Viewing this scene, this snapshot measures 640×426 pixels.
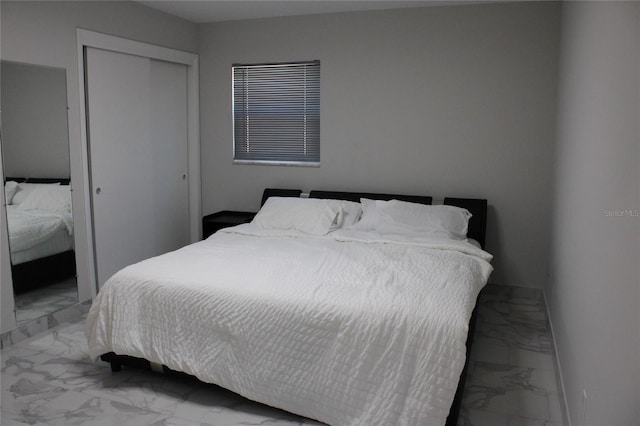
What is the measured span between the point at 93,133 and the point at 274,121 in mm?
1604

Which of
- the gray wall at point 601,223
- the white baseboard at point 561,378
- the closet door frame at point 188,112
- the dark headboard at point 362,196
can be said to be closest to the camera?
the gray wall at point 601,223

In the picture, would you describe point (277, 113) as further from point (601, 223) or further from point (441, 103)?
point (601, 223)

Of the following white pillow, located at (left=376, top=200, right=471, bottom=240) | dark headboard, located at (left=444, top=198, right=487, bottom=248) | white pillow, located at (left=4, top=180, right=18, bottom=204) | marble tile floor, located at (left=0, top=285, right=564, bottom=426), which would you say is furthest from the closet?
dark headboard, located at (left=444, top=198, right=487, bottom=248)

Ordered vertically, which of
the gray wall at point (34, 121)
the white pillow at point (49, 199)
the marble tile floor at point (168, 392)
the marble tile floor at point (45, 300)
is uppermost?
the gray wall at point (34, 121)

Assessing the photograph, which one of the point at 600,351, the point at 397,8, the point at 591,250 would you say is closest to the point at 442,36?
the point at 397,8

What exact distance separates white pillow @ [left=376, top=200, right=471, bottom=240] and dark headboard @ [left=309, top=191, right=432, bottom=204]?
9.2 inches

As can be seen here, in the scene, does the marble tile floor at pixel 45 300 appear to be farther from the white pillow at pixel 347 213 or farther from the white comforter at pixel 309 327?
the white pillow at pixel 347 213

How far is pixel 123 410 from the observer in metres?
2.47

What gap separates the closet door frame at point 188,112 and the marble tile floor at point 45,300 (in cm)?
10

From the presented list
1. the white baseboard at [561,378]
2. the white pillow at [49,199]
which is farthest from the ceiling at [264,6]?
the white baseboard at [561,378]

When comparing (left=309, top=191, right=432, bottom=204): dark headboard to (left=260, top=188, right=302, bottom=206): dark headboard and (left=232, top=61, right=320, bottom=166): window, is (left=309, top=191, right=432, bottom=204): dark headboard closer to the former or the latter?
(left=260, top=188, right=302, bottom=206): dark headboard

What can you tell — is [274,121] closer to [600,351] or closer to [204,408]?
[204,408]

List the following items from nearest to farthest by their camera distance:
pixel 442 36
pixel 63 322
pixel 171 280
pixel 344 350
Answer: pixel 344 350, pixel 171 280, pixel 63 322, pixel 442 36

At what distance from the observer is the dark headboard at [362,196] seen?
419 cm
